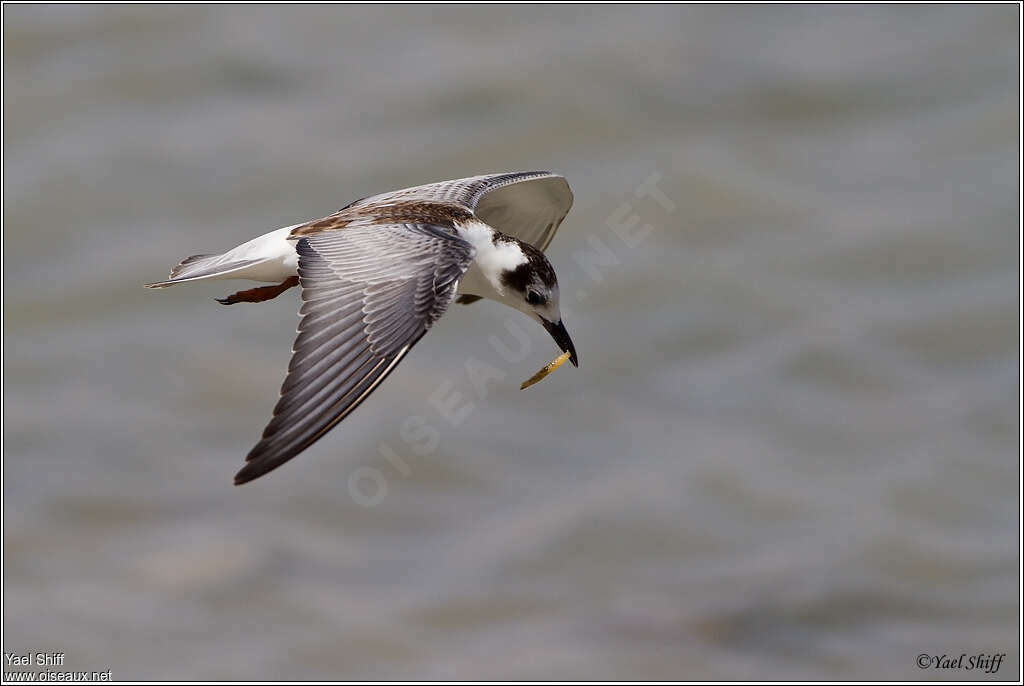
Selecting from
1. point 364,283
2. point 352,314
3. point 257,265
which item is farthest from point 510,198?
point 352,314

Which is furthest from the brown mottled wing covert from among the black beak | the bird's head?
the black beak

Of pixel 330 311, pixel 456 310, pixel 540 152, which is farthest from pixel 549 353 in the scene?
pixel 330 311

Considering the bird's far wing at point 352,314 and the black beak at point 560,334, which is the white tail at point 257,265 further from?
the black beak at point 560,334

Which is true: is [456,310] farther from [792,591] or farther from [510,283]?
[510,283]

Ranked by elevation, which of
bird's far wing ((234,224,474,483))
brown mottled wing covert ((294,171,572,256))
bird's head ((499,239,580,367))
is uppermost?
brown mottled wing covert ((294,171,572,256))

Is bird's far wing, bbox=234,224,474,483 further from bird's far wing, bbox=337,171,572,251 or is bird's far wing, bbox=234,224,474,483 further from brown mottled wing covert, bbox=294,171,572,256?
bird's far wing, bbox=337,171,572,251

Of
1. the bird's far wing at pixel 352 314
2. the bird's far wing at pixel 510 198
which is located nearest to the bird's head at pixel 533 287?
the bird's far wing at pixel 352 314

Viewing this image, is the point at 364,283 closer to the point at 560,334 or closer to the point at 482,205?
the point at 560,334
